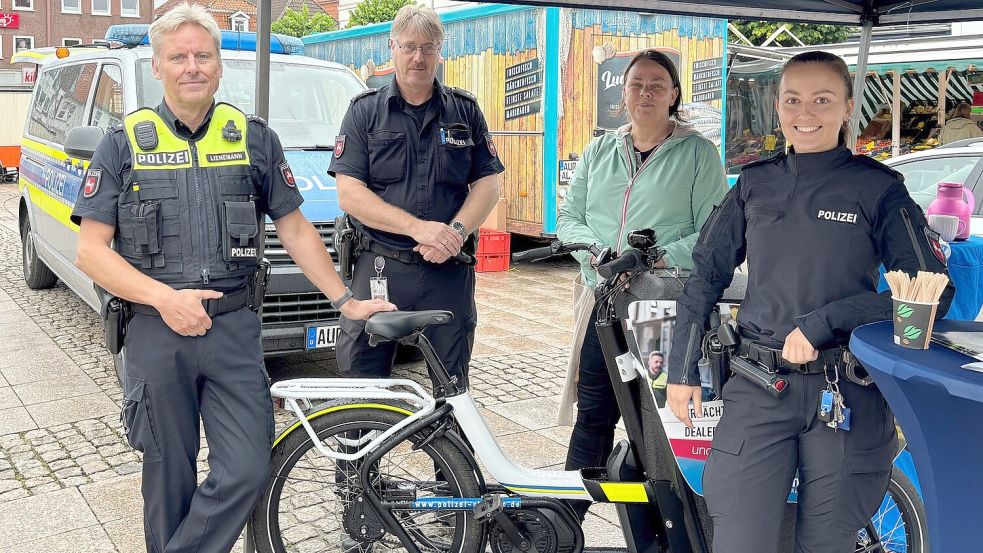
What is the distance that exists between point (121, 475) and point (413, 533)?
202 centimetres

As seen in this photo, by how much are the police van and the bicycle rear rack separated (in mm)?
2321

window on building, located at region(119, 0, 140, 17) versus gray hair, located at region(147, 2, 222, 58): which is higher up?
window on building, located at region(119, 0, 140, 17)

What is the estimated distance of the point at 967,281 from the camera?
127 inches

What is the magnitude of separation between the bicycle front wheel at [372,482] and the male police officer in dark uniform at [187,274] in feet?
0.64

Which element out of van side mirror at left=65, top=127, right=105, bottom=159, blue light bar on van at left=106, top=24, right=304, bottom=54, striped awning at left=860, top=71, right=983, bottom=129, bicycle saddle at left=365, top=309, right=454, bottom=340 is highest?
striped awning at left=860, top=71, right=983, bottom=129

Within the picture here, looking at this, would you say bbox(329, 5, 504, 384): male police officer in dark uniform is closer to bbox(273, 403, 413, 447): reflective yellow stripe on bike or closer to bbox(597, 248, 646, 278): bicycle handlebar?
bbox(273, 403, 413, 447): reflective yellow stripe on bike

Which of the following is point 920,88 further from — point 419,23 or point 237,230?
point 237,230

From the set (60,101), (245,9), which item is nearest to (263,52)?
(60,101)

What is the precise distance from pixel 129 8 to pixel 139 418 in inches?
2290

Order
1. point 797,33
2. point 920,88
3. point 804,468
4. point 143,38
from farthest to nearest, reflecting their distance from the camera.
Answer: point 797,33
point 920,88
point 143,38
point 804,468

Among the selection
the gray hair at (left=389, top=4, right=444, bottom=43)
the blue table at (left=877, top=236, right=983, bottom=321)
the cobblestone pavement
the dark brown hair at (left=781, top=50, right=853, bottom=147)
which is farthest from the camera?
the cobblestone pavement

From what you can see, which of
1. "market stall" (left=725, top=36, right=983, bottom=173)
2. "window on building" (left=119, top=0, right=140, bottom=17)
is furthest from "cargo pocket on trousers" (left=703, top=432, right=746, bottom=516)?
"window on building" (left=119, top=0, right=140, bottom=17)

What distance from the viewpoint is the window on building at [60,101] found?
675 centimetres

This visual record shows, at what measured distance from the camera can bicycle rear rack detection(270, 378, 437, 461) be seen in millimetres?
2938
